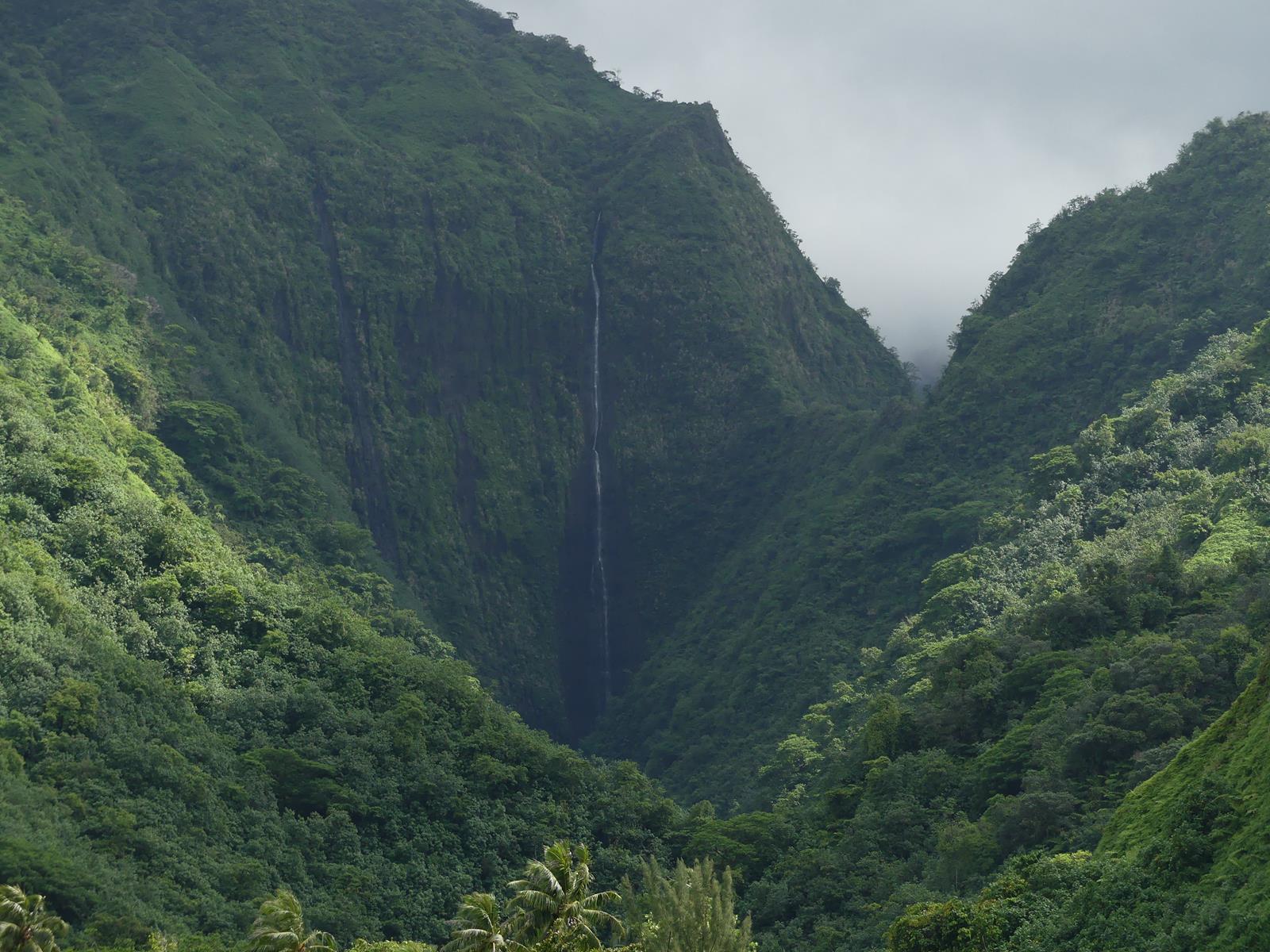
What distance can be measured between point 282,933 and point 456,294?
6375 centimetres

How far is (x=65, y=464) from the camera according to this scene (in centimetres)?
5144

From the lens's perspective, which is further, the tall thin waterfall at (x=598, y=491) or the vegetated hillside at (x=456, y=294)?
the tall thin waterfall at (x=598, y=491)

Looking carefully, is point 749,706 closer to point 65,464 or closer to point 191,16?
point 65,464

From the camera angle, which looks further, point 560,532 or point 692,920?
point 560,532

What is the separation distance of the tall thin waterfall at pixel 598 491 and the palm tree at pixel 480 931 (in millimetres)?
56616

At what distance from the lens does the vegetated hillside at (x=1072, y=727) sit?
2762cm

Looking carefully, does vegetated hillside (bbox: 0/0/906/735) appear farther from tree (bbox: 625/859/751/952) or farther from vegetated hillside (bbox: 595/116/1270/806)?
tree (bbox: 625/859/751/952)

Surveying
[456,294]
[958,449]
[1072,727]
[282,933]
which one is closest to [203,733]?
[282,933]

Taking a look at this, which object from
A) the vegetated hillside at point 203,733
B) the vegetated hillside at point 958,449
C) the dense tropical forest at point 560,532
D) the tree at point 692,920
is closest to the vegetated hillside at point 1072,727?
the dense tropical forest at point 560,532

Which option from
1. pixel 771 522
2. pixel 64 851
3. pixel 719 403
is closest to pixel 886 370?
pixel 719 403

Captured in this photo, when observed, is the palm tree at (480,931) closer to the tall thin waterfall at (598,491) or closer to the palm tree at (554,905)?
the palm tree at (554,905)

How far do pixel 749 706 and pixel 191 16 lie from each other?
5578cm

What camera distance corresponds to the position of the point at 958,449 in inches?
2884

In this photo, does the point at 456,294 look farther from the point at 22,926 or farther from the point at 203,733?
the point at 22,926
